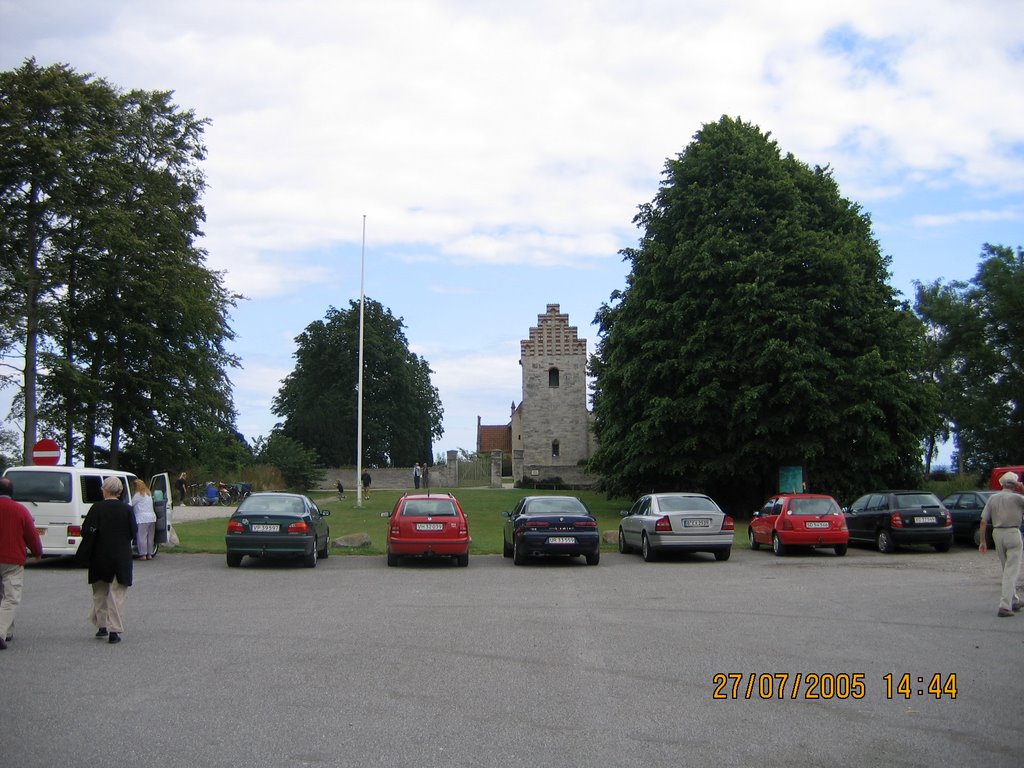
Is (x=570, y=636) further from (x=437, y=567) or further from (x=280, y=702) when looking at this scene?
(x=437, y=567)

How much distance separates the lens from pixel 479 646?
31.6 feet

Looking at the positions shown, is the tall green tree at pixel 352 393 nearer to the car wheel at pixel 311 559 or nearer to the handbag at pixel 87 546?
the car wheel at pixel 311 559

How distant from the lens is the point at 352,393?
241 ft

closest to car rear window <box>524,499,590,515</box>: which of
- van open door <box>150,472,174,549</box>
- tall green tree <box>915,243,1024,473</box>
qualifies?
van open door <box>150,472,174,549</box>

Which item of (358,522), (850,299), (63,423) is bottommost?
(358,522)

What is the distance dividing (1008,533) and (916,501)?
10.9m

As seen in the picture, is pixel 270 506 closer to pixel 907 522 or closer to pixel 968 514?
pixel 907 522

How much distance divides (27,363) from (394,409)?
39825 millimetres

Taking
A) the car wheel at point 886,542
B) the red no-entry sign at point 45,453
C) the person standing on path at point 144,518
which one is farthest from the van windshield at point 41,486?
the car wheel at point 886,542

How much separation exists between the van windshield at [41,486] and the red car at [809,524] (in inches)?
591

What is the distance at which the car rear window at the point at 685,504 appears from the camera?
20.2 metres

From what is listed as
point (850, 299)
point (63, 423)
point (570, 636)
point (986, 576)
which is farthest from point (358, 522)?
point (570, 636)
